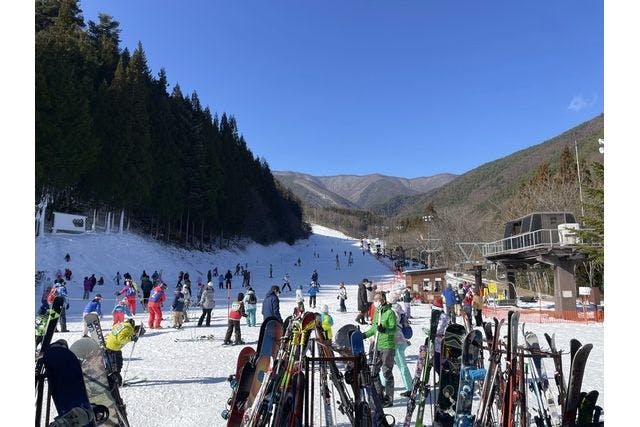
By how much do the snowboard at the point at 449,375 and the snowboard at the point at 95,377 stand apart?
336cm

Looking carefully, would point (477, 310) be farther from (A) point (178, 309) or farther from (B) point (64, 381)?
(B) point (64, 381)

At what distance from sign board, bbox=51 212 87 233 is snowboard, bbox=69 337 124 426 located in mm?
25023

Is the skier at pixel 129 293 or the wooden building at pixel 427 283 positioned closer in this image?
the skier at pixel 129 293

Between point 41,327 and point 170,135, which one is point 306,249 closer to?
point 170,135

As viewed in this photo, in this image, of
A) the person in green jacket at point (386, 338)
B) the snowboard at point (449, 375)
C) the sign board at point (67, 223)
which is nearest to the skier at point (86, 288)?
the sign board at point (67, 223)

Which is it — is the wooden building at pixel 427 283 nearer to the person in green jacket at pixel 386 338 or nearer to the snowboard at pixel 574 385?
the person in green jacket at pixel 386 338

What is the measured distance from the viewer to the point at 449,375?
4.82 m

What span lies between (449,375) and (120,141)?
3166 cm

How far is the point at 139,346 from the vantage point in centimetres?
1005

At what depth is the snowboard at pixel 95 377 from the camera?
429 cm

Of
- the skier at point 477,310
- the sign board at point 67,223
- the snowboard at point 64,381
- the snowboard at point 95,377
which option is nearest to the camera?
the snowboard at point 64,381

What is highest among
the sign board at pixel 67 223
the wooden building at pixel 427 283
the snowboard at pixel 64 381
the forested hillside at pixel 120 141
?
the forested hillside at pixel 120 141

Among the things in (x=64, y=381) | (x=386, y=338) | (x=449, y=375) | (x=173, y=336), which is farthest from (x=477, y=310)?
(x=64, y=381)

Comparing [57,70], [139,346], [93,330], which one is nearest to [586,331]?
[139,346]
